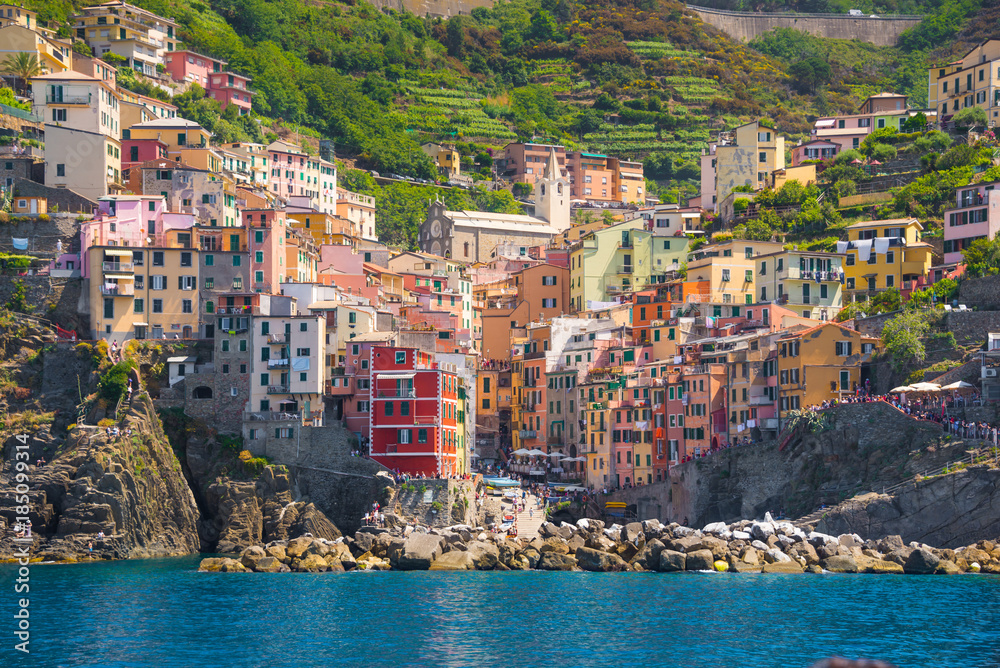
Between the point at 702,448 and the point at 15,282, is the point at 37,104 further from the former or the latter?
the point at 702,448

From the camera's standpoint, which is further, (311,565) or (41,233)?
(41,233)

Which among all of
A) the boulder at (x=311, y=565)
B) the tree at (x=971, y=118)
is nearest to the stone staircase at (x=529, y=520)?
the boulder at (x=311, y=565)

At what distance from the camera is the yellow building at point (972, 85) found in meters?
117

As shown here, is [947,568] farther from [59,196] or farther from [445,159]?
[445,159]

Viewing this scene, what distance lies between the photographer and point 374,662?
49.3 metres

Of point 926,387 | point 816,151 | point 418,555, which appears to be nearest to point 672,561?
point 418,555

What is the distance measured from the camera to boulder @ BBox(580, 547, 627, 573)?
2899 inches

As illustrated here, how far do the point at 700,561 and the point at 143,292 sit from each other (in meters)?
38.4

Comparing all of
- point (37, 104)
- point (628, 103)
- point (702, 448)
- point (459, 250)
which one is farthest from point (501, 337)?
point (628, 103)

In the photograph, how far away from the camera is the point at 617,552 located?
247ft

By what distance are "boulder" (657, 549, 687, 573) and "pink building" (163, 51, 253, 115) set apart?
263 ft

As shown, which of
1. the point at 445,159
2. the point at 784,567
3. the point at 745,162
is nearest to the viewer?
the point at 784,567

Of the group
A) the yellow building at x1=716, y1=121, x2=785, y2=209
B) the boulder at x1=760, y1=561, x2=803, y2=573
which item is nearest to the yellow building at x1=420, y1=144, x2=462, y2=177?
the yellow building at x1=716, y1=121, x2=785, y2=209

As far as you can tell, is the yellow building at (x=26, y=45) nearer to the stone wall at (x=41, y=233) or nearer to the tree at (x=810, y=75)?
the stone wall at (x=41, y=233)
